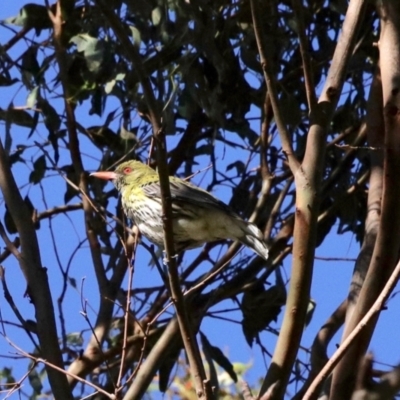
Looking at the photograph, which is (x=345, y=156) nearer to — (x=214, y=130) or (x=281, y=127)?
(x=214, y=130)

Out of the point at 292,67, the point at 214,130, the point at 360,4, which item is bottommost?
the point at 360,4

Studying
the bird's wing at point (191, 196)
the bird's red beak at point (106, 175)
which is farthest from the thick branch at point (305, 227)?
the bird's red beak at point (106, 175)

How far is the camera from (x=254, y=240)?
4.05 meters

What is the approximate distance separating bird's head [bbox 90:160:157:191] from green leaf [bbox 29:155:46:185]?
279mm

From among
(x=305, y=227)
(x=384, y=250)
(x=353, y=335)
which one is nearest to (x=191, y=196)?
(x=305, y=227)

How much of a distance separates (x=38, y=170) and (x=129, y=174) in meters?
0.48

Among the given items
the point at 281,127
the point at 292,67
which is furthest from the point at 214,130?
the point at 281,127

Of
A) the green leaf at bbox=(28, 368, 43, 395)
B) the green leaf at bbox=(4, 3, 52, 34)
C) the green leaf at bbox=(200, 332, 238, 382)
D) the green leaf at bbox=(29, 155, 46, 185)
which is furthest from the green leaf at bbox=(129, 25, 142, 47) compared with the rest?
the green leaf at bbox=(28, 368, 43, 395)

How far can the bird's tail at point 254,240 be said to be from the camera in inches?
157

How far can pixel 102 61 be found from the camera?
438 centimetres

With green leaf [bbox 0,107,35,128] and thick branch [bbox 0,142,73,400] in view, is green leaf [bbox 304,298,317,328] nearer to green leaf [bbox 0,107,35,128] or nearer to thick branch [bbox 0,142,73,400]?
green leaf [bbox 0,107,35,128]

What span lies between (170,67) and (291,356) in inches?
77.4

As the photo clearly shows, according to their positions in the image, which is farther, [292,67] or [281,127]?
[292,67]

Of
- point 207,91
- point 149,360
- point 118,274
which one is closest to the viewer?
point 149,360
